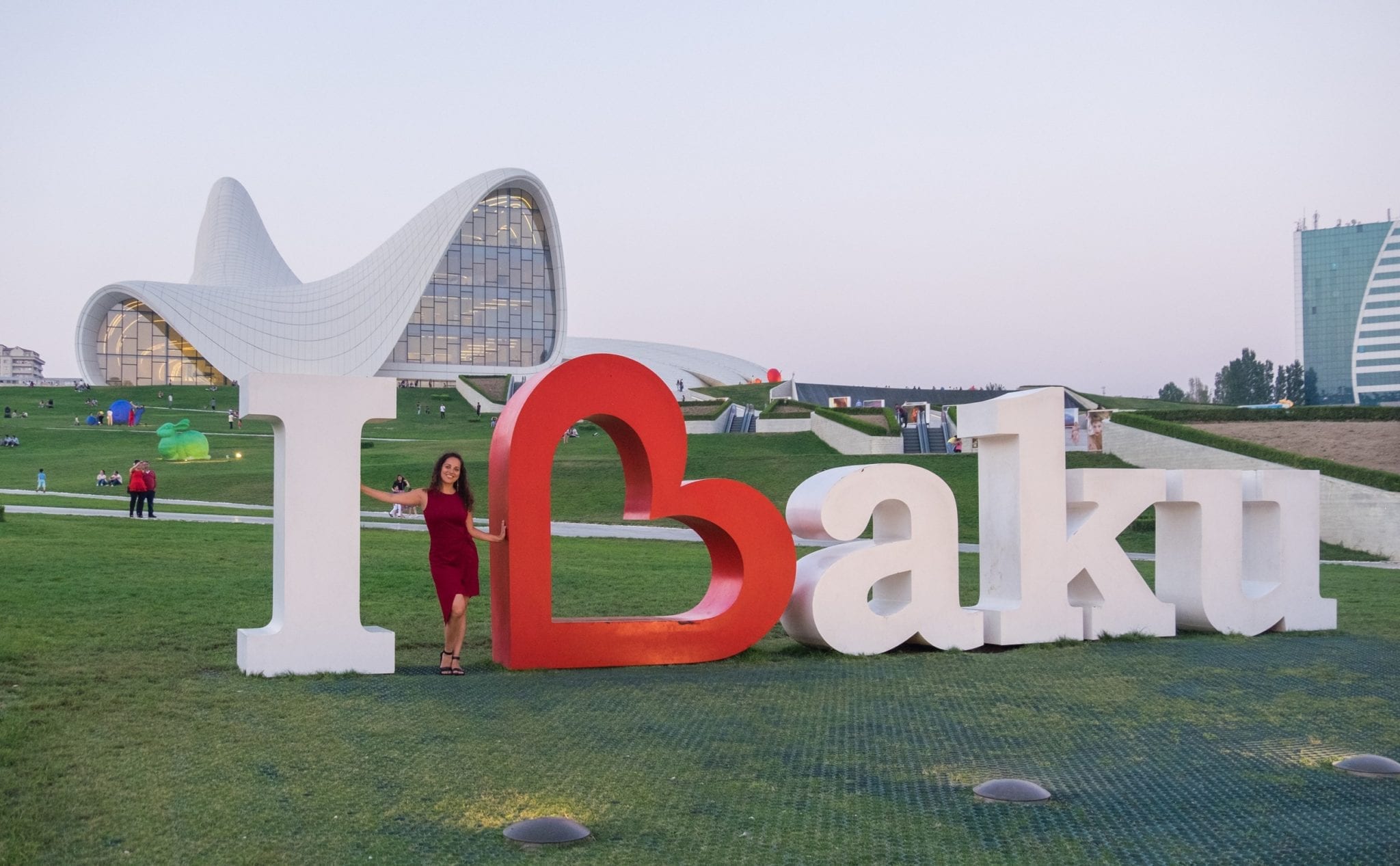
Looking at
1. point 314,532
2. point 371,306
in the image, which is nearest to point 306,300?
point 371,306

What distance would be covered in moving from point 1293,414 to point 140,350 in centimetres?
7447

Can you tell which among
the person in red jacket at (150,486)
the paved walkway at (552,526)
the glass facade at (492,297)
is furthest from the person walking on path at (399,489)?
the glass facade at (492,297)

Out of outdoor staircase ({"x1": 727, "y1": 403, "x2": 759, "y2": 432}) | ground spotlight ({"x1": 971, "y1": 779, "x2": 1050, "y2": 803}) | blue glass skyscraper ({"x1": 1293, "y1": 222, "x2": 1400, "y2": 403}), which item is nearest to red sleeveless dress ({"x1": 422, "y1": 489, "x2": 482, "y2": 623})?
ground spotlight ({"x1": 971, "y1": 779, "x2": 1050, "y2": 803})

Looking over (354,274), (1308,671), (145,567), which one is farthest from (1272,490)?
(354,274)

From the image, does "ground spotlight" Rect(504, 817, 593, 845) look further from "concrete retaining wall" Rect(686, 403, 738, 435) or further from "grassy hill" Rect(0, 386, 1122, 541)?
"concrete retaining wall" Rect(686, 403, 738, 435)

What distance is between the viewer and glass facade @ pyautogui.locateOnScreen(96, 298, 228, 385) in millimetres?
78562

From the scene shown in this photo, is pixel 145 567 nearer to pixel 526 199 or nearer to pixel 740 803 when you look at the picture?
pixel 740 803

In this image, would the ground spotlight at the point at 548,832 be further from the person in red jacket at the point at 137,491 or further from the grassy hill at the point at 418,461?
the person in red jacket at the point at 137,491

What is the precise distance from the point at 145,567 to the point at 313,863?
9983 mm

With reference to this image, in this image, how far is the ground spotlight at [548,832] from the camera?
13.1ft

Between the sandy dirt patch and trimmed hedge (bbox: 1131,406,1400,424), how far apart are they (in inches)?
6.7

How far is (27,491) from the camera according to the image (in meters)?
29.3

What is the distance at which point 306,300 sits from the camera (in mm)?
74375

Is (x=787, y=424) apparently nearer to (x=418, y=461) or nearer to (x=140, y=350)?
(x=418, y=461)
